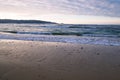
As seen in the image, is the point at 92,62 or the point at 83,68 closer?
the point at 83,68

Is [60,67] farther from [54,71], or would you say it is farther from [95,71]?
[95,71]

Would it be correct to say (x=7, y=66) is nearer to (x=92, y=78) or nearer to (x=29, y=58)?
(x=29, y=58)

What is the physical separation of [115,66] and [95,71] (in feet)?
3.88

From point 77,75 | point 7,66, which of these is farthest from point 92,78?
point 7,66

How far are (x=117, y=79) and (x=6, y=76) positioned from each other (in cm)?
322

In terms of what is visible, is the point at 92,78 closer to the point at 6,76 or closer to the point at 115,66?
the point at 115,66

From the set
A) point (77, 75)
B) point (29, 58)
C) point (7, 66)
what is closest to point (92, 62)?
point (77, 75)

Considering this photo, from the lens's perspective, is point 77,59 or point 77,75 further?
point 77,59

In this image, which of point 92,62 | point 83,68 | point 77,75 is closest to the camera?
point 77,75

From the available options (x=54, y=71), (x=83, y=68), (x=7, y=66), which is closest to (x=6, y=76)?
(x=7, y=66)

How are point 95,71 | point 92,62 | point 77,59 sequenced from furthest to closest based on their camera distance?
point 77,59, point 92,62, point 95,71

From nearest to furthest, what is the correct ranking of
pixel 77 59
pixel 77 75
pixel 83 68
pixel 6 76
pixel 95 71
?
pixel 6 76, pixel 77 75, pixel 95 71, pixel 83 68, pixel 77 59

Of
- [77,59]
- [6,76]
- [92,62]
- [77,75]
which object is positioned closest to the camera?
[6,76]

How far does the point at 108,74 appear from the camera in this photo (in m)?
6.47
